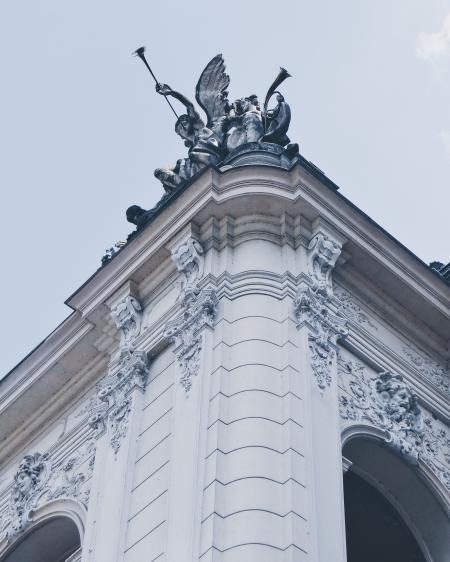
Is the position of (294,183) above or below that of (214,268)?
above

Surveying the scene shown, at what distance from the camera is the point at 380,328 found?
64.9 feet

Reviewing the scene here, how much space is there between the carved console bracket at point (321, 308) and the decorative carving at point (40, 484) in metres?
3.98

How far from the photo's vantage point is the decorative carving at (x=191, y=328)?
17125 millimetres

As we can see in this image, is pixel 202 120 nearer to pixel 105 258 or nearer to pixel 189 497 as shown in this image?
pixel 105 258

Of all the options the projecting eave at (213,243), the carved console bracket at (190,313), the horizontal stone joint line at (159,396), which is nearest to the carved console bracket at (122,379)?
the horizontal stone joint line at (159,396)

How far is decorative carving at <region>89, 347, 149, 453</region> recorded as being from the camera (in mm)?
17984

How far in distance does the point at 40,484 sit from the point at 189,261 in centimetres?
438

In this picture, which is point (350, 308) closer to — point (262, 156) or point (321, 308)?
point (321, 308)

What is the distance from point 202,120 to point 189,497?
9.36 metres

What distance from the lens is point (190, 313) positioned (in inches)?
703

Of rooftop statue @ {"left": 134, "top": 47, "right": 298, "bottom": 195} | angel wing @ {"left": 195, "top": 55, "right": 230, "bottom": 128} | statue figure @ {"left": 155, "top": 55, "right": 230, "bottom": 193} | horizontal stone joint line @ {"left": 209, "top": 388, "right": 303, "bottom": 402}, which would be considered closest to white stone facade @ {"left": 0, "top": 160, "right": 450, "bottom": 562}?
horizontal stone joint line @ {"left": 209, "top": 388, "right": 303, "bottom": 402}

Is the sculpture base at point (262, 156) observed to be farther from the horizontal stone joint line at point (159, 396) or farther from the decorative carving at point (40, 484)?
the decorative carving at point (40, 484)

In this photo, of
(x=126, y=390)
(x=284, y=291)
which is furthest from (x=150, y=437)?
(x=284, y=291)

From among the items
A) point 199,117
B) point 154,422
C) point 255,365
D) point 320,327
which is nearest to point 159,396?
point 154,422
